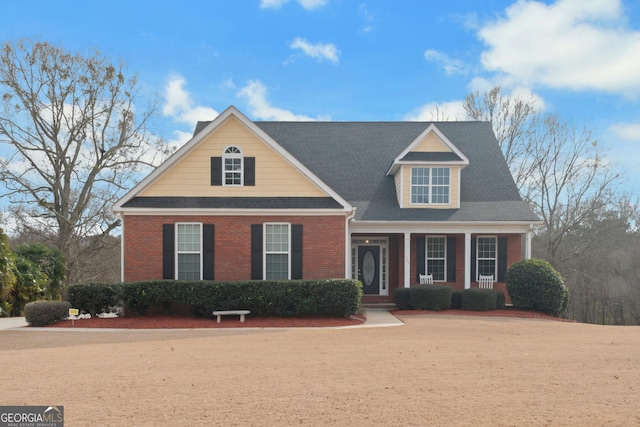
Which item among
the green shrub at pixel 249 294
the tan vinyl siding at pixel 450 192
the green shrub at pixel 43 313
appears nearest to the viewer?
the green shrub at pixel 43 313

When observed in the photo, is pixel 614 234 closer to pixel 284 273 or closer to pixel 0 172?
pixel 284 273

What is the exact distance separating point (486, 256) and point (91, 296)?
48.9ft

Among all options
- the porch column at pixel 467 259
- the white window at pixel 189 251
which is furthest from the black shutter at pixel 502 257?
the white window at pixel 189 251

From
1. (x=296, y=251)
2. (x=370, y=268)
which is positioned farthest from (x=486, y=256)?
(x=296, y=251)

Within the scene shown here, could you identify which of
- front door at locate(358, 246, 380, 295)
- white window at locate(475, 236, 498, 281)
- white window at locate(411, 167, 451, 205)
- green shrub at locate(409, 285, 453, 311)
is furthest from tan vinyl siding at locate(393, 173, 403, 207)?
green shrub at locate(409, 285, 453, 311)

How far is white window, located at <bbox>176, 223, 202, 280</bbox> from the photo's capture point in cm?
1691

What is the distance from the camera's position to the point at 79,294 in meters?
16.2

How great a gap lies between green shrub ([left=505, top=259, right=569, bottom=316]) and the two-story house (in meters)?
1.90

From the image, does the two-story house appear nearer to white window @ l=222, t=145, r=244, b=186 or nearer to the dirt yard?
white window @ l=222, t=145, r=244, b=186

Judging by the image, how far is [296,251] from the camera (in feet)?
55.8

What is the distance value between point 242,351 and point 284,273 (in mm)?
6640

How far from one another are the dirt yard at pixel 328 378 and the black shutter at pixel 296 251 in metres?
4.16

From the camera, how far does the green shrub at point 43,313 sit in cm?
1505

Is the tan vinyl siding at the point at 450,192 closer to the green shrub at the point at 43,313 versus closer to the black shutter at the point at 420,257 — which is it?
the black shutter at the point at 420,257
